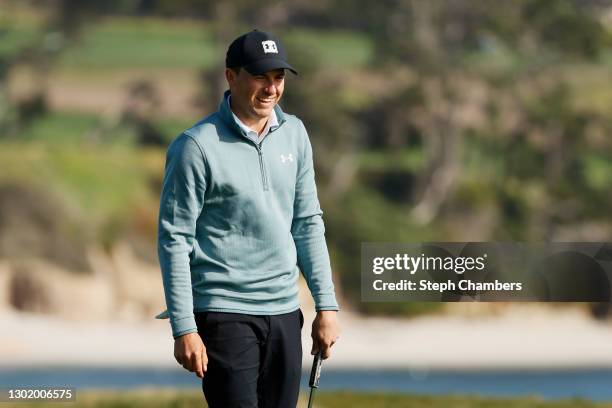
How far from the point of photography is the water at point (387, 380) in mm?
22406

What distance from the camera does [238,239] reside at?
4418 millimetres

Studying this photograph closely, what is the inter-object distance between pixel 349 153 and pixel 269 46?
2163cm

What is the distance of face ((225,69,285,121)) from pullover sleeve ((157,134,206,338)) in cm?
22

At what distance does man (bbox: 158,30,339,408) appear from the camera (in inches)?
171

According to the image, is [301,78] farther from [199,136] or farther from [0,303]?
[199,136]

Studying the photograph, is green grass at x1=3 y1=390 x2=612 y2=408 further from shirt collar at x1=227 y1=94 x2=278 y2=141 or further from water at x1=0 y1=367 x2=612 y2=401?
water at x1=0 y1=367 x2=612 y2=401

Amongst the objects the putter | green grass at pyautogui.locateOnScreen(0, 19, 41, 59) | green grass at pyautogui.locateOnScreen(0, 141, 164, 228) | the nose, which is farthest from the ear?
green grass at pyautogui.locateOnScreen(0, 19, 41, 59)

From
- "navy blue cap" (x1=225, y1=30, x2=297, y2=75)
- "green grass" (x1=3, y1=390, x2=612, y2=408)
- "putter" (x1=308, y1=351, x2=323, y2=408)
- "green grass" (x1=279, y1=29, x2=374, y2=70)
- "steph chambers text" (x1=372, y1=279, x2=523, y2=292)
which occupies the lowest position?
"green grass" (x1=3, y1=390, x2=612, y2=408)

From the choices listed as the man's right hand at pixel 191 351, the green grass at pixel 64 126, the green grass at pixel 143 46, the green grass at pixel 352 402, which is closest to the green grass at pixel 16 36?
the green grass at pixel 143 46

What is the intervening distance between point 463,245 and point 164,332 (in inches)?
217

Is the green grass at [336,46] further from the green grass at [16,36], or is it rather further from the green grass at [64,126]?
the green grass at [16,36]

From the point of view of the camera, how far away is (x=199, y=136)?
4.36 metres

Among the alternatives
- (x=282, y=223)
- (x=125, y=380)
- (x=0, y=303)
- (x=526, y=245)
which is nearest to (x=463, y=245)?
(x=526, y=245)

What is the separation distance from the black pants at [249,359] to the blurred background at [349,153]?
20.3 m
